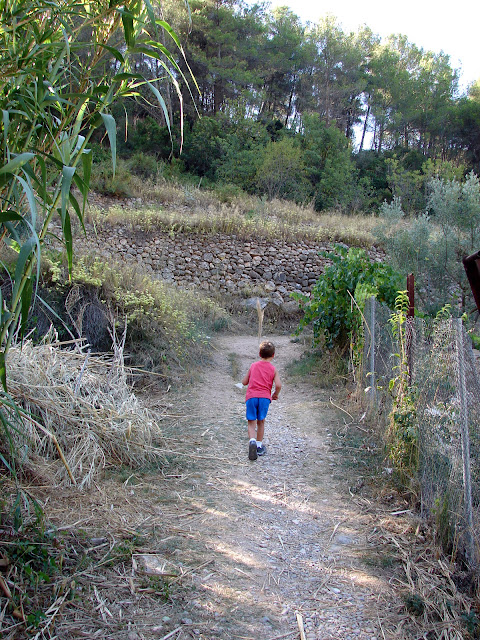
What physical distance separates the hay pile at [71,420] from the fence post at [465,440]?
8.39 feet

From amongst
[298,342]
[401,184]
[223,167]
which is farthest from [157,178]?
[401,184]

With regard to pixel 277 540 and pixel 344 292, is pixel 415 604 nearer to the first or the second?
pixel 277 540

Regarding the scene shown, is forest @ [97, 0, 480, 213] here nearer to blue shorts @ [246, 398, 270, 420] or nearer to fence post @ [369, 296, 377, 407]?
fence post @ [369, 296, 377, 407]

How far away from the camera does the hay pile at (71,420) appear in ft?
11.6

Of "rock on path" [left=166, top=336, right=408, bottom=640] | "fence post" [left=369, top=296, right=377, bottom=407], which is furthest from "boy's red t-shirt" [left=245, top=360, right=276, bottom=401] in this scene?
"fence post" [left=369, top=296, right=377, bottom=407]

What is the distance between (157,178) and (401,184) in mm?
14740

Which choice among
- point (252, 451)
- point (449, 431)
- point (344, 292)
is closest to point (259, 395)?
point (252, 451)

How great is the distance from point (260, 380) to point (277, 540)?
1.80 meters

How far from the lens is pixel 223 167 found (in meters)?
23.1

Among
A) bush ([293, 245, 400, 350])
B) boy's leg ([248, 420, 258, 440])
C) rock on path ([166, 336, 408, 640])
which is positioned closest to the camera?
rock on path ([166, 336, 408, 640])

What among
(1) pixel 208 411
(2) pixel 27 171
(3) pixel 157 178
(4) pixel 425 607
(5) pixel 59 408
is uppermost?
(3) pixel 157 178

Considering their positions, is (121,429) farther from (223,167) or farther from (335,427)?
(223,167)

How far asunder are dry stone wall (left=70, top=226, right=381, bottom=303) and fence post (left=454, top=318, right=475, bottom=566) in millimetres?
10294

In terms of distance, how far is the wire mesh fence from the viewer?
2.73 meters
